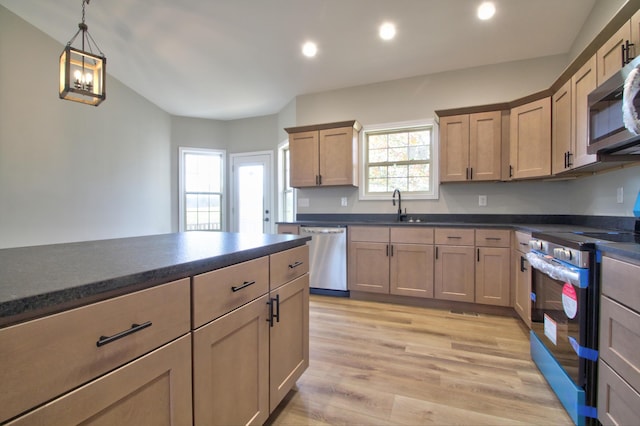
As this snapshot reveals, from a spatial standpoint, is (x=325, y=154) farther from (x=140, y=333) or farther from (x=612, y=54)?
(x=140, y=333)

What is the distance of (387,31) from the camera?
3123mm

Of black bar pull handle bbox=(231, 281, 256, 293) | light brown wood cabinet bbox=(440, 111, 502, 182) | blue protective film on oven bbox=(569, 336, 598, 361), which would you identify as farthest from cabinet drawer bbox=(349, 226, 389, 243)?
black bar pull handle bbox=(231, 281, 256, 293)

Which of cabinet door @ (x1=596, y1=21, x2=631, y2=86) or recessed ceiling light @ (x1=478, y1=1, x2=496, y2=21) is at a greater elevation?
recessed ceiling light @ (x1=478, y1=1, x2=496, y2=21)

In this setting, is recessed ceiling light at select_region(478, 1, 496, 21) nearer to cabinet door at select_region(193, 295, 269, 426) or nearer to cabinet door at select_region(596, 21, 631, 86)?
cabinet door at select_region(596, 21, 631, 86)

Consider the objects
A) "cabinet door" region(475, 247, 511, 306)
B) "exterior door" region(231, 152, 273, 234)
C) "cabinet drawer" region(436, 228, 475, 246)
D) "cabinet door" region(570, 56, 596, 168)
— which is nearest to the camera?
"cabinet door" region(570, 56, 596, 168)

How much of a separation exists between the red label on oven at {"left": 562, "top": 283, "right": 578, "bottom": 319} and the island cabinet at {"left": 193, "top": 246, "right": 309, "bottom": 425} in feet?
4.67

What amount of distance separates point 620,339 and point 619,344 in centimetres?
2

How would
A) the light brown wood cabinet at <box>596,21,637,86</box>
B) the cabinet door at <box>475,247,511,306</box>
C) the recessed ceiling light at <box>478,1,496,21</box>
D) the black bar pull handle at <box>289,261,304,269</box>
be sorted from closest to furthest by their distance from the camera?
the black bar pull handle at <box>289,261,304,269</box>, the light brown wood cabinet at <box>596,21,637,86</box>, the recessed ceiling light at <box>478,1,496,21</box>, the cabinet door at <box>475,247,511,306</box>

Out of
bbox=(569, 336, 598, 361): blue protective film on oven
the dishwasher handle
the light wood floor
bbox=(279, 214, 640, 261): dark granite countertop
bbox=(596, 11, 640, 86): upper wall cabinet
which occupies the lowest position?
the light wood floor

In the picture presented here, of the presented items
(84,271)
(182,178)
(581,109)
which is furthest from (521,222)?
(182,178)

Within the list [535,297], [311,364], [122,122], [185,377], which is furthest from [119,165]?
Result: [535,297]

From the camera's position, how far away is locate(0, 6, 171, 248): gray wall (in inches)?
124

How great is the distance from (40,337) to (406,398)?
174 centimetres

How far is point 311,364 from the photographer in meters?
2.06
